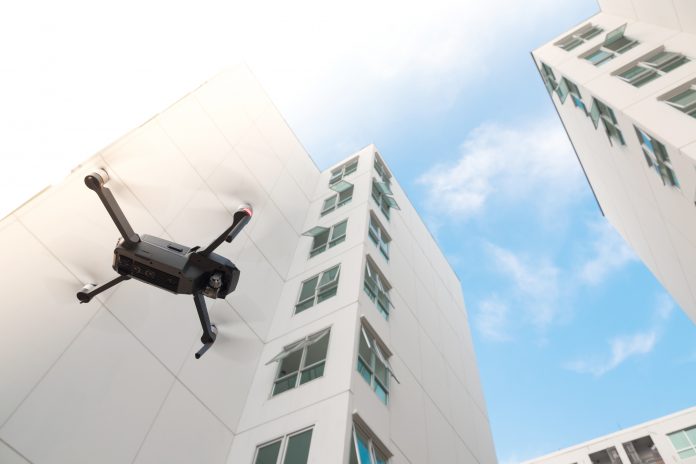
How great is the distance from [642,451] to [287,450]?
3801 centimetres

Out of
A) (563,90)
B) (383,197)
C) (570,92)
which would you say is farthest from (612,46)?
(383,197)

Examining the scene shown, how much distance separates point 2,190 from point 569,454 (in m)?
45.1

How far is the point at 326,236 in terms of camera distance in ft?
59.5

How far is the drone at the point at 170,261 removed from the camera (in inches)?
233

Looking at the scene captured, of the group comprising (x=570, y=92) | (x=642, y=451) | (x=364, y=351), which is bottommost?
(x=642, y=451)

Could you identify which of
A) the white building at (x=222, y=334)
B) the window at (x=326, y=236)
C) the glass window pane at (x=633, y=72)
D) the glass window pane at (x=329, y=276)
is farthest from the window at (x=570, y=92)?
the glass window pane at (x=329, y=276)

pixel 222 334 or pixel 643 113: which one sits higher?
pixel 222 334

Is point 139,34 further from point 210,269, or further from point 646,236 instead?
point 646,236

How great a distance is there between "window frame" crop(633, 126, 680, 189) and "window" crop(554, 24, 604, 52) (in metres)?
11.0

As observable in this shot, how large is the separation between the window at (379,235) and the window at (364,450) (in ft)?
28.7

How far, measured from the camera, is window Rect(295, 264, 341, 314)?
14.3 metres

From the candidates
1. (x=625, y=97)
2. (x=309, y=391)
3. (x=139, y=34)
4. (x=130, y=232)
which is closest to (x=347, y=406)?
(x=309, y=391)

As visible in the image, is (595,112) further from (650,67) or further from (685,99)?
(685,99)

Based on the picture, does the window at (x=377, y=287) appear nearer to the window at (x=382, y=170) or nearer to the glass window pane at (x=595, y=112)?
the window at (x=382, y=170)
